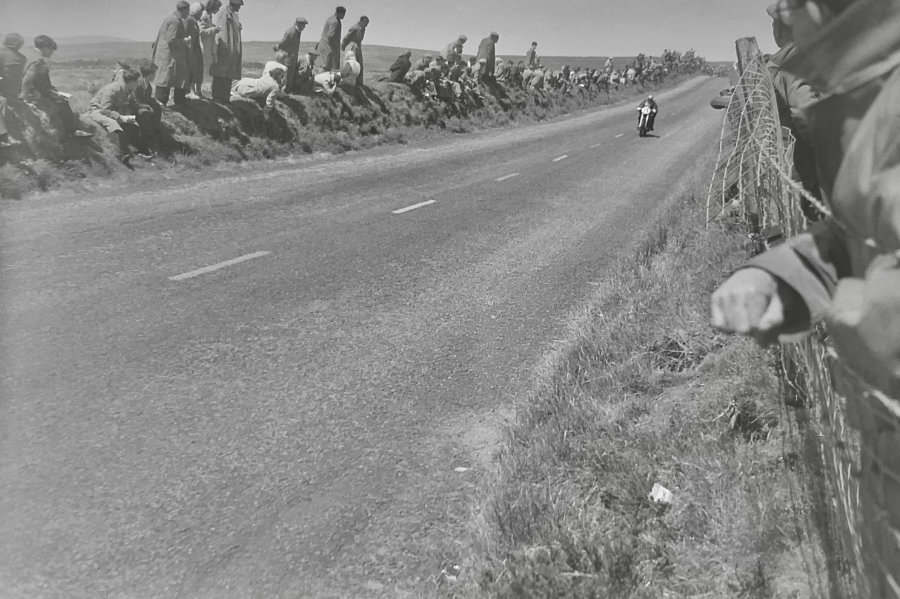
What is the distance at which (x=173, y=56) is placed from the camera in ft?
54.9

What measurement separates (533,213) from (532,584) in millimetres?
10536

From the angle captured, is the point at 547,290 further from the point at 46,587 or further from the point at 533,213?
the point at 46,587

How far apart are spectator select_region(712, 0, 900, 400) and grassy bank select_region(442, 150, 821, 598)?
1577 millimetres

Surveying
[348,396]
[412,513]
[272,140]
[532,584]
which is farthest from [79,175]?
[532,584]

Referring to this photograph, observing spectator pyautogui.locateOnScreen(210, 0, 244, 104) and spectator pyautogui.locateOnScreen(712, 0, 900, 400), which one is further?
spectator pyautogui.locateOnScreen(210, 0, 244, 104)

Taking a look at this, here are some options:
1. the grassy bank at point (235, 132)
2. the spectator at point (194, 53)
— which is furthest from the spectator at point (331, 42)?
the spectator at point (194, 53)

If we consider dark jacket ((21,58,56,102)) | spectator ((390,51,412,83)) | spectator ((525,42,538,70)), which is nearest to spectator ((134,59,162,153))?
dark jacket ((21,58,56,102))

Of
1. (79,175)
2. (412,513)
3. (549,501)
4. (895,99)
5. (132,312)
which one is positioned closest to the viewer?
(895,99)

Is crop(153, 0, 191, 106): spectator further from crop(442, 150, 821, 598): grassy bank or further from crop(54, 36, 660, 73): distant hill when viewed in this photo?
crop(442, 150, 821, 598): grassy bank

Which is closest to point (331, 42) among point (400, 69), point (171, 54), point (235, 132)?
point (400, 69)

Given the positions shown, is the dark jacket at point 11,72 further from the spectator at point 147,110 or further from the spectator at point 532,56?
the spectator at point 532,56

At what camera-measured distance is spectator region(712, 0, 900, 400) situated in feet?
4.30

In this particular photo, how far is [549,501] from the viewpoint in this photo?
12.3 feet

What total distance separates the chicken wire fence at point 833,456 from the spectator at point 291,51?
1699cm
